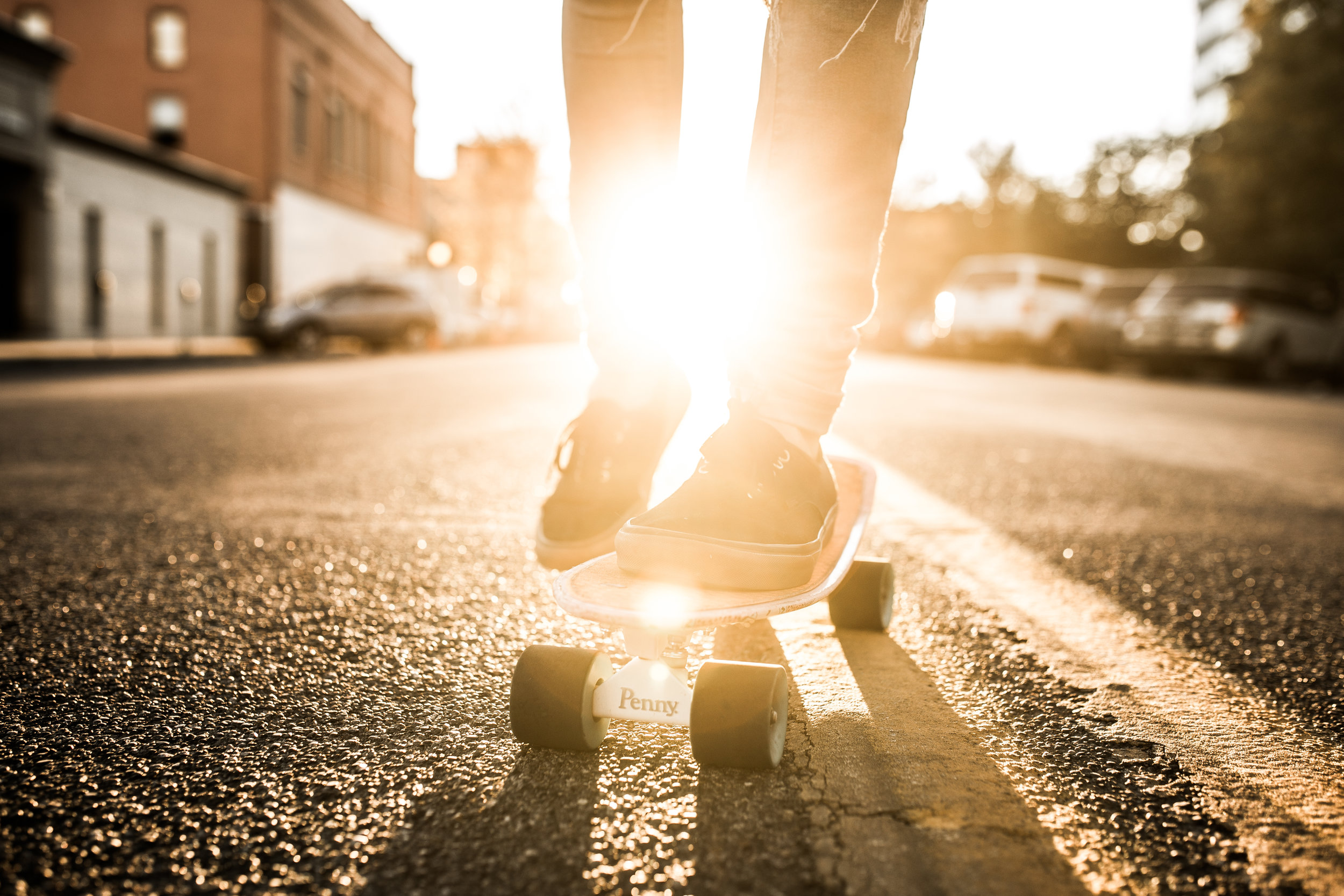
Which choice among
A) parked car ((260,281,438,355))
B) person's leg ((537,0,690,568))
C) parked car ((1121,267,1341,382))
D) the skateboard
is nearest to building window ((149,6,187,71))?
parked car ((260,281,438,355))

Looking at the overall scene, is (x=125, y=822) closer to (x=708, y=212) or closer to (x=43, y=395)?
(x=708, y=212)

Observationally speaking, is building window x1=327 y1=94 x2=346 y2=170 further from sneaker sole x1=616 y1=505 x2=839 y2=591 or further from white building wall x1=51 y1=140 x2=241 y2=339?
sneaker sole x1=616 y1=505 x2=839 y2=591

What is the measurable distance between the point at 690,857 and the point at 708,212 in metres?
1.71

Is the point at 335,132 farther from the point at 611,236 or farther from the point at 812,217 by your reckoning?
the point at 812,217

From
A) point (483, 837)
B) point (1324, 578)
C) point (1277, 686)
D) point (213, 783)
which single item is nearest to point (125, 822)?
point (213, 783)

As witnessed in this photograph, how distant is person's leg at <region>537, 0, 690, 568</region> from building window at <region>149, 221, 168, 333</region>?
92.4ft

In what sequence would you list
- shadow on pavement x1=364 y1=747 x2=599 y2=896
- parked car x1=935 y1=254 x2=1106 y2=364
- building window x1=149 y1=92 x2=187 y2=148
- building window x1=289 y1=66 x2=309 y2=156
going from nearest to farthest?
1. shadow on pavement x1=364 y1=747 x2=599 y2=896
2. parked car x1=935 y1=254 x2=1106 y2=364
3. building window x1=149 y1=92 x2=187 y2=148
4. building window x1=289 y1=66 x2=309 y2=156

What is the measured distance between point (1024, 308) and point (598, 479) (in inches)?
798

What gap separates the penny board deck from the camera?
4.50ft

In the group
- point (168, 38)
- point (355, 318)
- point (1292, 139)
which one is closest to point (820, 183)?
point (355, 318)

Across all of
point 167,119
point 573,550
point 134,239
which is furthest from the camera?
point 167,119

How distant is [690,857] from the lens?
1133 millimetres

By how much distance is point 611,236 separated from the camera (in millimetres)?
2234

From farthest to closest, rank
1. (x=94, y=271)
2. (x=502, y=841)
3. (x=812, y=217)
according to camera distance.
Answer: (x=94, y=271) < (x=812, y=217) < (x=502, y=841)
